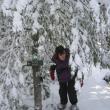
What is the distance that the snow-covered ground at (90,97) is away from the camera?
8.70 metres

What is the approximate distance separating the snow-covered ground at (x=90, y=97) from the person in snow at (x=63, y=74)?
37 cm

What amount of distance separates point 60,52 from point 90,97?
2.93m

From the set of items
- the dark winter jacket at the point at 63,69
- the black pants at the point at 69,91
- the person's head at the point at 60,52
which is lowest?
the black pants at the point at 69,91

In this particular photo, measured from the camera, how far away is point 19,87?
22.5ft

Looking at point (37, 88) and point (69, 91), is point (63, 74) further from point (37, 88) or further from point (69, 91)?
point (37, 88)

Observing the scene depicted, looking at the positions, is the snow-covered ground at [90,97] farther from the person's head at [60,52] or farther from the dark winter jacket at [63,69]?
the person's head at [60,52]

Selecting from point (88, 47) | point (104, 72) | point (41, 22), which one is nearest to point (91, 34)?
point (88, 47)

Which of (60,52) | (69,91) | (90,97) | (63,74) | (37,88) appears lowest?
(90,97)

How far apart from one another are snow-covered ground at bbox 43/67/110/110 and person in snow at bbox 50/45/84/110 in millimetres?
374

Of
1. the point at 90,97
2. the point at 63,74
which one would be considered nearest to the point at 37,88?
the point at 63,74

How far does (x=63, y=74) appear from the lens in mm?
7793

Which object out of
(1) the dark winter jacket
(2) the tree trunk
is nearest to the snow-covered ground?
(1) the dark winter jacket

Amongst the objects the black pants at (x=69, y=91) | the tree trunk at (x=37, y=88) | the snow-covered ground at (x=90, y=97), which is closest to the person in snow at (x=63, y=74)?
the black pants at (x=69, y=91)

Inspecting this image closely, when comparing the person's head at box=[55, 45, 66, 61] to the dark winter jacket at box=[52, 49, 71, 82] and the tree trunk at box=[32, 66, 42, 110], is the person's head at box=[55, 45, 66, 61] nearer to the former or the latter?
the dark winter jacket at box=[52, 49, 71, 82]
